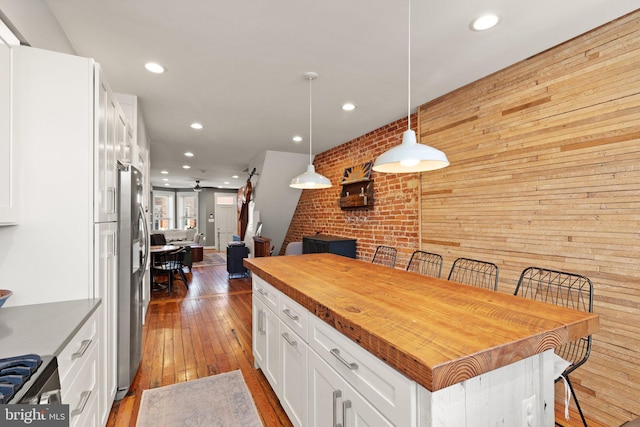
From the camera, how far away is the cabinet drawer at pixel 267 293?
78.3 inches

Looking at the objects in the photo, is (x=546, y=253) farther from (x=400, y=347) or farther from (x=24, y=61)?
(x=24, y=61)

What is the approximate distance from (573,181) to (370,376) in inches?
82.6

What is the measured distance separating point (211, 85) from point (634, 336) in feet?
12.3

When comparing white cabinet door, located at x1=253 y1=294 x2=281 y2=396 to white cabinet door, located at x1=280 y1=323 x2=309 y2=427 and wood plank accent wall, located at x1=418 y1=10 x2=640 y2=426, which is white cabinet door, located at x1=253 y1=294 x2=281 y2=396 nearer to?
white cabinet door, located at x1=280 y1=323 x2=309 y2=427

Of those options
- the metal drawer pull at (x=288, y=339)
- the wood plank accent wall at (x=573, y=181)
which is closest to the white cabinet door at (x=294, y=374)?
the metal drawer pull at (x=288, y=339)

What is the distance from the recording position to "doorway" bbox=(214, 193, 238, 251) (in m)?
11.5

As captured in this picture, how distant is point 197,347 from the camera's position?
2953 millimetres

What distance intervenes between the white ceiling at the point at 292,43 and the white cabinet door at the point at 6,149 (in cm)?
30

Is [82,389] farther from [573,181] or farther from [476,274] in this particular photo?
[573,181]

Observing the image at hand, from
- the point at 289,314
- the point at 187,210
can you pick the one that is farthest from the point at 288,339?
the point at 187,210

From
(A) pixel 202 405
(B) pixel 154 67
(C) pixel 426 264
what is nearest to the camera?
(A) pixel 202 405

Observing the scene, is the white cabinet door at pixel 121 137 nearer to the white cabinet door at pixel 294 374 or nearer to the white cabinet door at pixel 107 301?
the white cabinet door at pixel 107 301

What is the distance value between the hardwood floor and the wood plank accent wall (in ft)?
7.07

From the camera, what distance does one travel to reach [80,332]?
129cm
